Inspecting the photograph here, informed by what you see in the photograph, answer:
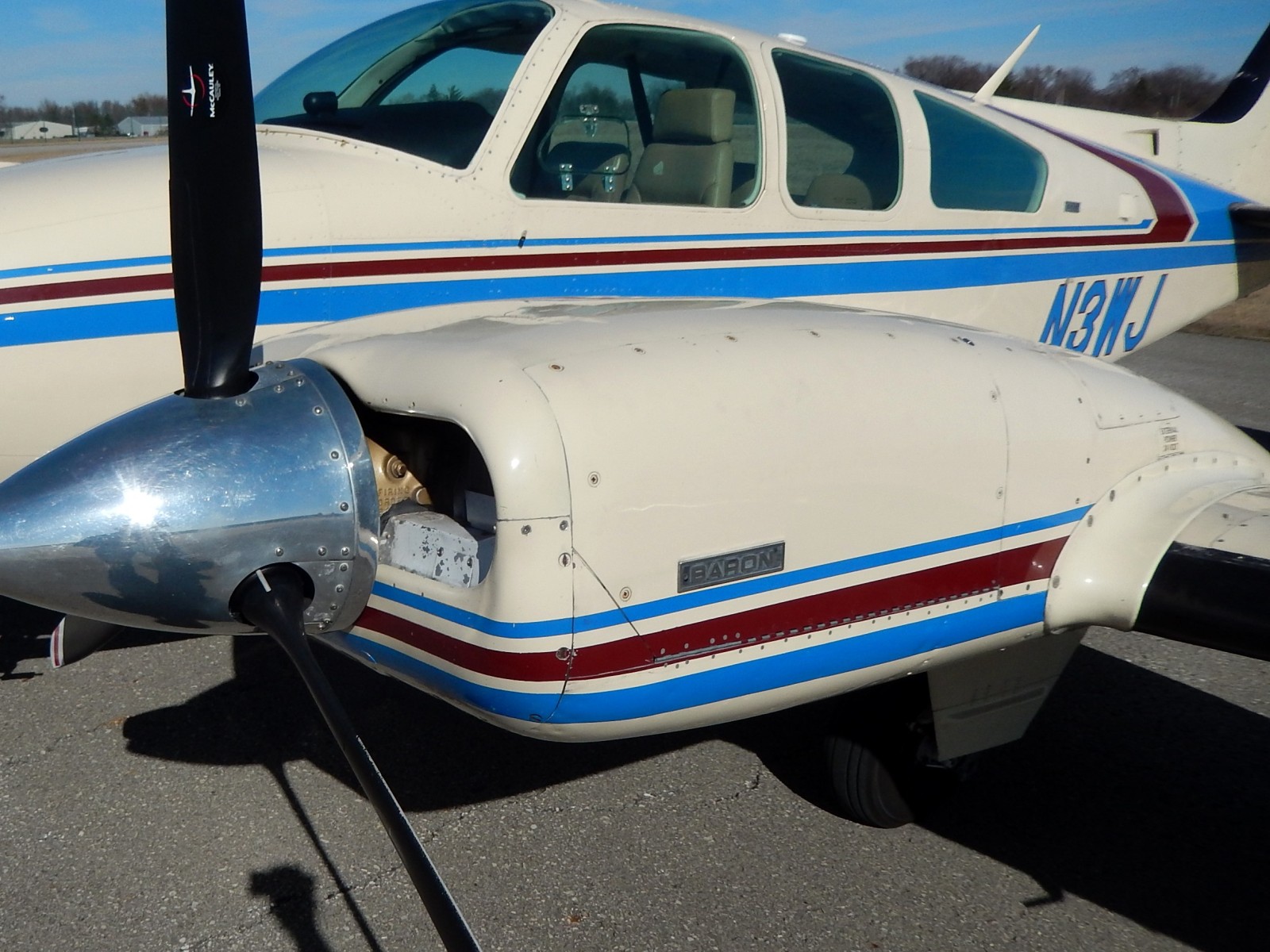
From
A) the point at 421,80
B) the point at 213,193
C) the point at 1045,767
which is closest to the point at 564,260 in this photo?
the point at 421,80

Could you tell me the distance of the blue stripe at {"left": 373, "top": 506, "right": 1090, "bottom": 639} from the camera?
2260 mm

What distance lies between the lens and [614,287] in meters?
3.65

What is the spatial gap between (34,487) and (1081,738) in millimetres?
3375

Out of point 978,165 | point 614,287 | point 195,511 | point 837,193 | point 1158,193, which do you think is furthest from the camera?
point 1158,193

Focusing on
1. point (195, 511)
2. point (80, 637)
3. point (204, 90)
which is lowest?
point (80, 637)

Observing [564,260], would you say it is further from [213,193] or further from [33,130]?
[33,130]

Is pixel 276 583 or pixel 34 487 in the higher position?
pixel 34 487

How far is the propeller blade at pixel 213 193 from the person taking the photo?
7.91ft

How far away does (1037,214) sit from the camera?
461 cm

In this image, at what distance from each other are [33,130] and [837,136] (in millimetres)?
45284

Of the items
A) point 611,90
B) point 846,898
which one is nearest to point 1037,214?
point 611,90

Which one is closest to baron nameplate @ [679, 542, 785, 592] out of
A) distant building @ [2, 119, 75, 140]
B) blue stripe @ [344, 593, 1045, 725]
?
blue stripe @ [344, 593, 1045, 725]

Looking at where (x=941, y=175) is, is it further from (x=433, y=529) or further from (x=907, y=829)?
(x=433, y=529)

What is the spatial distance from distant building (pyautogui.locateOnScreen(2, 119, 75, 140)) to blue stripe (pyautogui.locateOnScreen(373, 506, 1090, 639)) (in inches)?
1725
